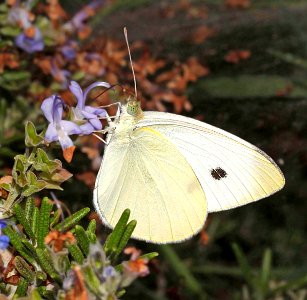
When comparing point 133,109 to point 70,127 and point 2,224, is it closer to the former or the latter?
point 70,127

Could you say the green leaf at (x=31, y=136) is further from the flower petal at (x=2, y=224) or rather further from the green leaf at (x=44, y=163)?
the flower petal at (x=2, y=224)

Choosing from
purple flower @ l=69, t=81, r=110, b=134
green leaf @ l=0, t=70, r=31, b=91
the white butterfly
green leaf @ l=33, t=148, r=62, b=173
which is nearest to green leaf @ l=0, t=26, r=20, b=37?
green leaf @ l=0, t=70, r=31, b=91

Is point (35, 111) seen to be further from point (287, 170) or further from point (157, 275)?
point (287, 170)

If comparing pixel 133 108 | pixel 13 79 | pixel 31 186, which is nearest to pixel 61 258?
pixel 31 186

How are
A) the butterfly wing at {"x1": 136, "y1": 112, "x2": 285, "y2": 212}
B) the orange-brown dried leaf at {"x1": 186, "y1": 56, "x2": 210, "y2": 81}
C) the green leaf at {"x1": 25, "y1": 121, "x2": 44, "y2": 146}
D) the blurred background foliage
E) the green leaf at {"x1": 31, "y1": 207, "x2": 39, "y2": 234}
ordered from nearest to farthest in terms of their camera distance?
the green leaf at {"x1": 31, "y1": 207, "x2": 39, "y2": 234}, the green leaf at {"x1": 25, "y1": 121, "x2": 44, "y2": 146}, the butterfly wing at {"x1": 136, "y1": 112, "x2": 285, "y2": 212}, the blurred background foliage, the orange-brown dried leaf at {"x1": 186, "y1": 56, "x2": 210, "y2": 81}

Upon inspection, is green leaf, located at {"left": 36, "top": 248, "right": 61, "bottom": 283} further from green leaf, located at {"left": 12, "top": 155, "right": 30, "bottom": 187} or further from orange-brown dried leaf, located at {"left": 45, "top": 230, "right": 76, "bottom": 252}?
green leaf, located at {"left": 12, "top": 155, "right": 30, "bottom": 187}

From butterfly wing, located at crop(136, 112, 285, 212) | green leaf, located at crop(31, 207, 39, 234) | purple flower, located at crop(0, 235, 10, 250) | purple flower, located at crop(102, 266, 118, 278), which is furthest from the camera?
butterfly wing, located at crop(136, 112, 285, 212)

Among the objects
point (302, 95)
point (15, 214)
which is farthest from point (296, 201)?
point (15, 214)
